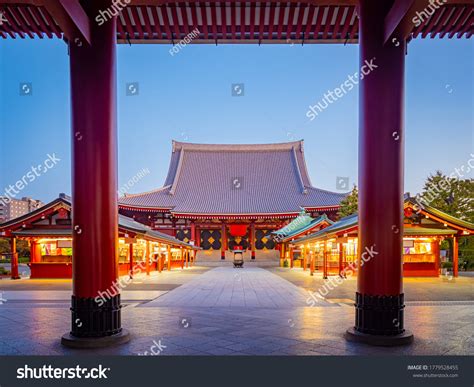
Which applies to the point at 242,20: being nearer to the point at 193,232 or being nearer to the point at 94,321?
the point at 94,321

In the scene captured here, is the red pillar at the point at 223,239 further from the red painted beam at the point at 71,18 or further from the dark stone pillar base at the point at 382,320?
the red painted beam at the point at 71,18

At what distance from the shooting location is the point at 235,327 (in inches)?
312

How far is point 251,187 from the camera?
49.6 metres

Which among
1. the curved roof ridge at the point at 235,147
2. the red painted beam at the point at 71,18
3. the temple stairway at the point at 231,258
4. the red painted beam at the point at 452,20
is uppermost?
the curved roof ridge at the point at 235,147

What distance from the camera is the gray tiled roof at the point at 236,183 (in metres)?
44.4

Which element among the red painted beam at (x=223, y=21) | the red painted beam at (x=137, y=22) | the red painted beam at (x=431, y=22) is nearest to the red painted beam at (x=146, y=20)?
A: the red painted beam at (x=137, y=22)

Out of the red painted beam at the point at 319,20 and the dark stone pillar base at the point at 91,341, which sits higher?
the red painted beam at the point at 319,20

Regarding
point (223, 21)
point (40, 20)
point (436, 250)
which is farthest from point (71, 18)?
point (436, 250)

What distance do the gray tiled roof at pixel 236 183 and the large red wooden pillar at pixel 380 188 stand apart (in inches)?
1406

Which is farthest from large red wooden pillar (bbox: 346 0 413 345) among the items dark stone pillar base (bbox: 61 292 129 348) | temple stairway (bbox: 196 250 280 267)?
temple stairway (bbox: 196 250 280 267)

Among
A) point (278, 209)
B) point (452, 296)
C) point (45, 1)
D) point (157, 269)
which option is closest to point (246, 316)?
point (45, 1)

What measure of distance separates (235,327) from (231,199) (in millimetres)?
39723

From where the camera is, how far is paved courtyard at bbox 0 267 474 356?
20.1 feet

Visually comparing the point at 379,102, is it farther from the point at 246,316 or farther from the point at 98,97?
the point at 246,316
